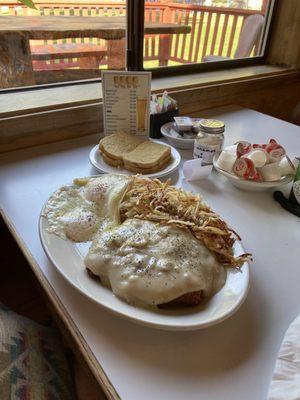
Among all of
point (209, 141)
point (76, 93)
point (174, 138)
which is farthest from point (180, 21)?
point (209, 141)

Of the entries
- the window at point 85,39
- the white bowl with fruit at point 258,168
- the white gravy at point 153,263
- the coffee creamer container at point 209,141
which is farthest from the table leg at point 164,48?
the white gravy at point 153,263

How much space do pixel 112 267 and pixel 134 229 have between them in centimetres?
9

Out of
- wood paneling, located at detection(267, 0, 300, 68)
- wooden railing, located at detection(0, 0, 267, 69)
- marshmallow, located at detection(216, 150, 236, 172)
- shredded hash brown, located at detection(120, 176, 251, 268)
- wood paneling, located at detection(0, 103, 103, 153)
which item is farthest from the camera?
wood paneling, located at detection(267, 0, 300, 68)

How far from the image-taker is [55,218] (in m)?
0.69

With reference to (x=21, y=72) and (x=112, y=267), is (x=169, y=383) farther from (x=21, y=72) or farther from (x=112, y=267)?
(x=21, y=72)

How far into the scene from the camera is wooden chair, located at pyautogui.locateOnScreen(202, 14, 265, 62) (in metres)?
2.09

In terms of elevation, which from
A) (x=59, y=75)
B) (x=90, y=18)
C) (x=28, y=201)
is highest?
(x=90, y=18)

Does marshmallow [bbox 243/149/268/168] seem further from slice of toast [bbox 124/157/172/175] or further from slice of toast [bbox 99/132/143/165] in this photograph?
slice of toast [bbox 99/132/143/165]

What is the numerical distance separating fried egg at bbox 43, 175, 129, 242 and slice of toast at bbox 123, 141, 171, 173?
0.16m

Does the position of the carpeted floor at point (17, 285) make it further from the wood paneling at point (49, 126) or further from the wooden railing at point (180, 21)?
the wooden railing at point (180, 21)

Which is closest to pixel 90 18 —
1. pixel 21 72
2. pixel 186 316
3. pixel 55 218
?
pixel 21 72

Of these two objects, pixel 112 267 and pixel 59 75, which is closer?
pixel 112 267

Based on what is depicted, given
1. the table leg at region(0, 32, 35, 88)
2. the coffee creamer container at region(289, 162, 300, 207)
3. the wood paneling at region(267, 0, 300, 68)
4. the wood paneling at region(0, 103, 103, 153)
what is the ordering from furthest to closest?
1. the wood paneling at region(267, 0, 300, 68)
2. the table leg at region(0, 32, 35, 88)
3. the wood paneling at region(0, 103, 103, 153)
4. the coffee creamer container at region(289, 162, 300, 207)

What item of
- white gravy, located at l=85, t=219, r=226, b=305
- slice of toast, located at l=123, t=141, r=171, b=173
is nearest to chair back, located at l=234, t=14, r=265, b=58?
slice of toast, located at l=123, t=141, r=171, b=173
